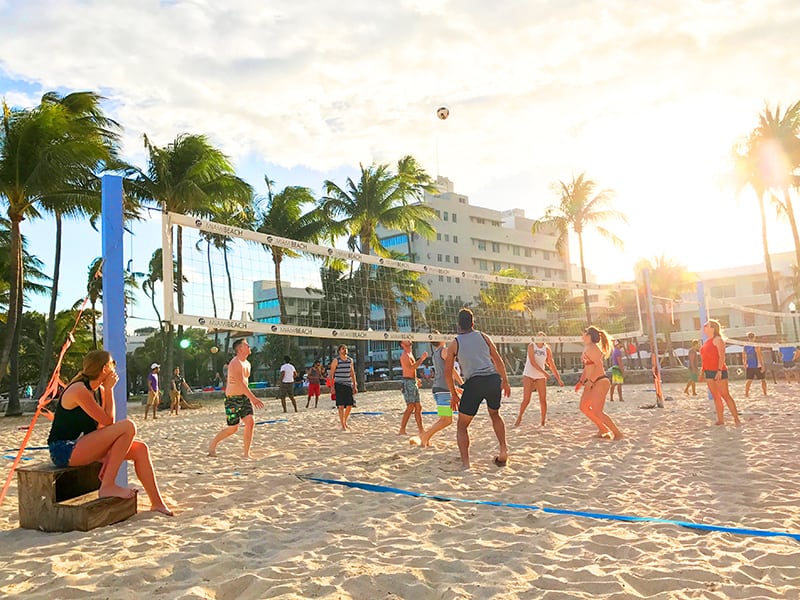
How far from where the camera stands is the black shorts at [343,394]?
8852 millimetres

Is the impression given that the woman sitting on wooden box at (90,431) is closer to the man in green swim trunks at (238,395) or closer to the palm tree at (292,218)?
the man in green swim trunks at (238,395)

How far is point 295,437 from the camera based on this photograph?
820 cm

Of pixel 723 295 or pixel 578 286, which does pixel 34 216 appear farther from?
pixel 723 295

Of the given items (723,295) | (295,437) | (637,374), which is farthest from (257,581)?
(723,295)

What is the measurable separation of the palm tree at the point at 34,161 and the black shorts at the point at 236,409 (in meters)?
11.3

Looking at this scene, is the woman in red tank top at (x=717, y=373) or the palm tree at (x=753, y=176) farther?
the palm tree at (x=753, y=176)

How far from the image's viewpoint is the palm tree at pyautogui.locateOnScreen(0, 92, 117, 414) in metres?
14.5

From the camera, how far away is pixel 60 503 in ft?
11.8

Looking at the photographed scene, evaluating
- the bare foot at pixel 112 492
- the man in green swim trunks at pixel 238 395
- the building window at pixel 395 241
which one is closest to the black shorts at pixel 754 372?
the man in green swim trunks at pixel 238 395

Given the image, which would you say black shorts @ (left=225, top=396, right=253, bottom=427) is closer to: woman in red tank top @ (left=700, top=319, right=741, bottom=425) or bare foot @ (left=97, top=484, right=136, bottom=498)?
bare foot @ (left=97, top=484, right=136, bottom=498)

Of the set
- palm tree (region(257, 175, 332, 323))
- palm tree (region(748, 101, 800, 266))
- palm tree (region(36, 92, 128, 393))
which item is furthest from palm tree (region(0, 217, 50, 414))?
palm tree (region(748, 101, 800, 266))

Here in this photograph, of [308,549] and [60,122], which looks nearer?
[308,549]

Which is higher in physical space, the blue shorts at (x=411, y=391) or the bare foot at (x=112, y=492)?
the blue shorts at (x=411, y=391)

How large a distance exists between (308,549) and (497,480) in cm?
210
